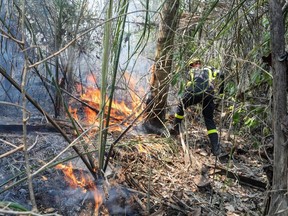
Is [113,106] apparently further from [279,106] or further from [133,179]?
[279,106]

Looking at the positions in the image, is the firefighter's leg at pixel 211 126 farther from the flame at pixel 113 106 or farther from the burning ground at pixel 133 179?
the flame at pixel 113 106

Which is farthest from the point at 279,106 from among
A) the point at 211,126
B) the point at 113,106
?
the point at 113,106

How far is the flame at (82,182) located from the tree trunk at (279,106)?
1.89m

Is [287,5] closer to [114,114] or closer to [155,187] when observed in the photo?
[155,187]

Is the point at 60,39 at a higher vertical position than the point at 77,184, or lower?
higher

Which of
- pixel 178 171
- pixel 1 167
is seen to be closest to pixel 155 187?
pixel 178 171

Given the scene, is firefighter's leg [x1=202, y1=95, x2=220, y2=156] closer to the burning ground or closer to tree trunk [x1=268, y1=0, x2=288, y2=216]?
the burning ground

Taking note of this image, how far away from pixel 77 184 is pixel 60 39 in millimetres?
2607

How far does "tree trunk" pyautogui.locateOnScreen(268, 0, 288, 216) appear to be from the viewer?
4.66 feet

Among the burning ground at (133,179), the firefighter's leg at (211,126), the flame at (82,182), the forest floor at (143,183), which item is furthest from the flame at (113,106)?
the flame at (82,182)

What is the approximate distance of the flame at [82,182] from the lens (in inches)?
120

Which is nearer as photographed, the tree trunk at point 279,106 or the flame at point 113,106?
the tree trunk at point 279,106

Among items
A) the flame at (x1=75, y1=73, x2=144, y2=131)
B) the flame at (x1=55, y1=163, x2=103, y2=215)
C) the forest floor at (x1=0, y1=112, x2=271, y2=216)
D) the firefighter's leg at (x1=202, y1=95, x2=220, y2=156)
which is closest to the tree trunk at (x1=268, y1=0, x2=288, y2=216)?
the forest floor at (x1=0, y1=112, x2=271, y2=216)

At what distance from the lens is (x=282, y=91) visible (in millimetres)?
1445
